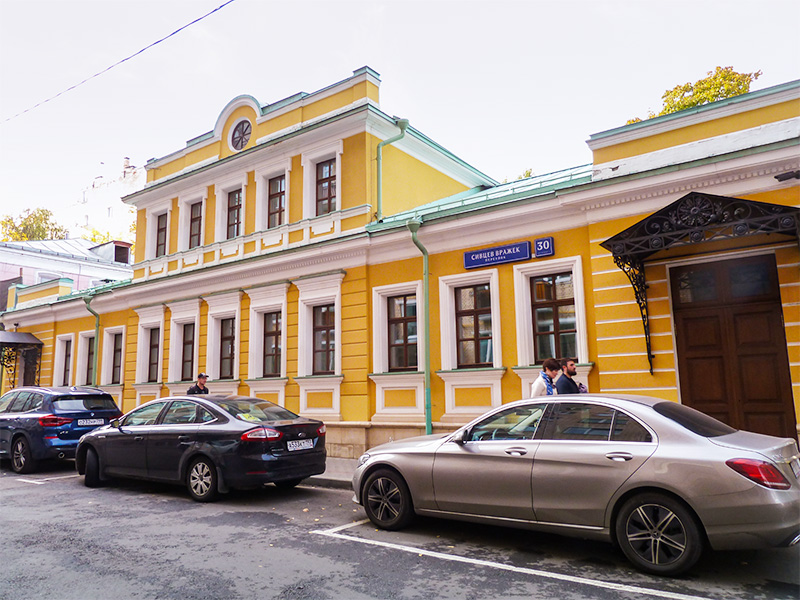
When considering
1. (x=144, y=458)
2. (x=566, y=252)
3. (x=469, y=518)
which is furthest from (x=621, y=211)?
(x=144, y=458)

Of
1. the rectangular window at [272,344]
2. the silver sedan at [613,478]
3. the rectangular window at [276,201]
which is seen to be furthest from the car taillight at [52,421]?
the silver sedan at [613,478]

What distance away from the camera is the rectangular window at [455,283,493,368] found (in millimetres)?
11656

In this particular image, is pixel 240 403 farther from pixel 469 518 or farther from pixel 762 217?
pixel 762 217

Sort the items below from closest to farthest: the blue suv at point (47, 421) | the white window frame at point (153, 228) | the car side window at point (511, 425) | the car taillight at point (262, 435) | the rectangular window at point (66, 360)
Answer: the car side window at point (511, 425), the car taillight at point (262, 435), the blue suv at point (47, 421), the white window frame at point (153, 228), the rectangular window at point (66, 360)

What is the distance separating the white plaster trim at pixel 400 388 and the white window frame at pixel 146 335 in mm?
8174

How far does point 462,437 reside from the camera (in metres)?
6.14

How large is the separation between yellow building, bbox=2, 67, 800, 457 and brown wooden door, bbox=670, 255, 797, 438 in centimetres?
3

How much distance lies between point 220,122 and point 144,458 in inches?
440

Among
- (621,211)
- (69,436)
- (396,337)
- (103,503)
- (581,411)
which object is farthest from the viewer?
(396,337)

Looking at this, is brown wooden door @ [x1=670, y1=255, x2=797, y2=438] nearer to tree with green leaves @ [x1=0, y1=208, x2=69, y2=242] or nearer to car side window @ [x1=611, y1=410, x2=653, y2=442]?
car side window @ [x1=611, y1=410, x2=653, y2=442]

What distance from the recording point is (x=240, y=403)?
891cm

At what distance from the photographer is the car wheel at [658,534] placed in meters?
4.63

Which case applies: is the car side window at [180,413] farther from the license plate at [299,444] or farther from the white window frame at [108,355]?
the white window frame at [108,355]

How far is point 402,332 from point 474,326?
70.0 inches
